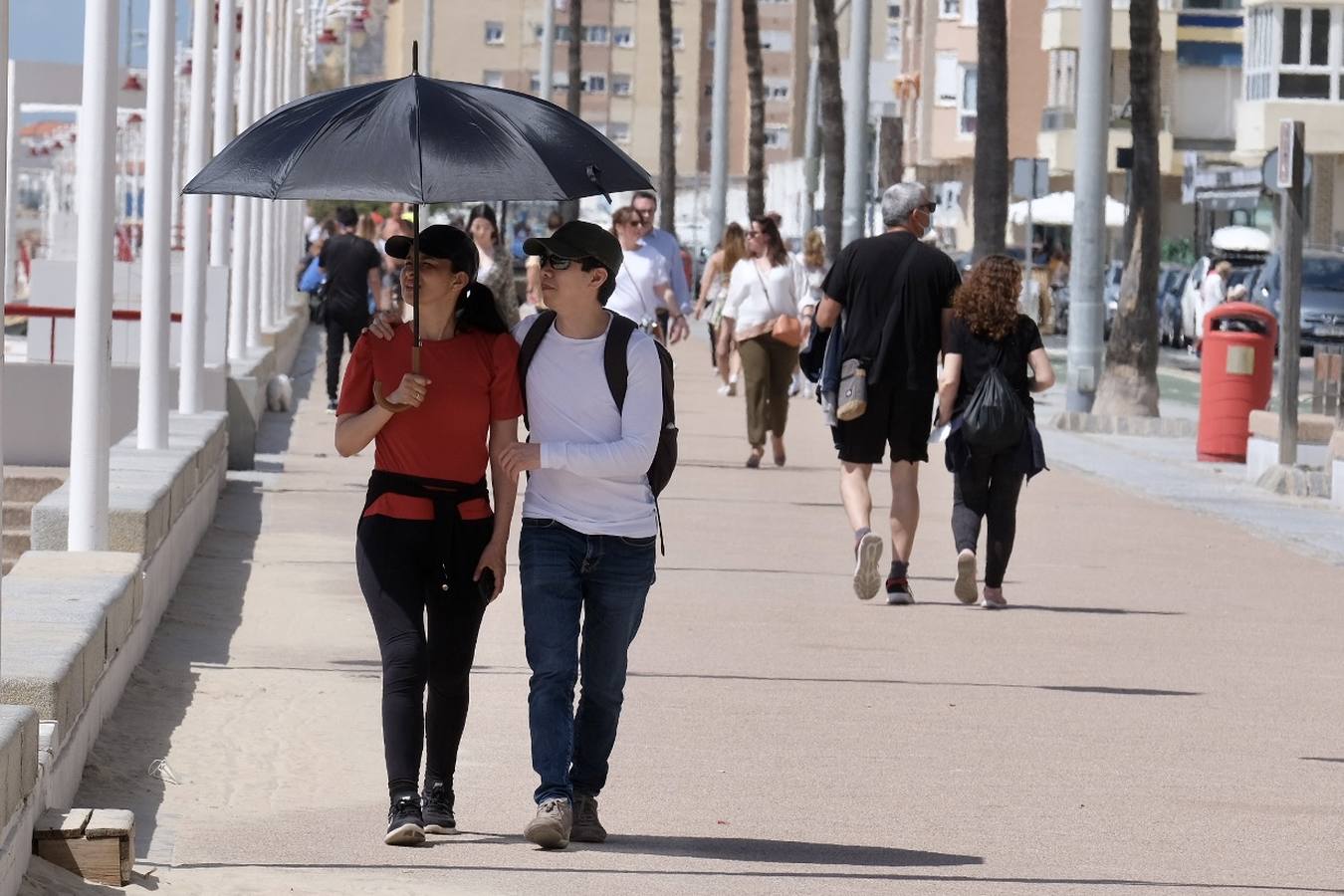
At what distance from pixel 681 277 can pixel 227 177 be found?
1120 cm

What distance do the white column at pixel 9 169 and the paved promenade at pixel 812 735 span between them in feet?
5.20

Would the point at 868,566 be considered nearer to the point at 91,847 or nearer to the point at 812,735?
the point at 812,735

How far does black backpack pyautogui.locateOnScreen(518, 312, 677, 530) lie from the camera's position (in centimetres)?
700

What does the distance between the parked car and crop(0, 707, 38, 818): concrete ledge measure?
3384cm

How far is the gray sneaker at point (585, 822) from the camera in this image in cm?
719

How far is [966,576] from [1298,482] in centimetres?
743

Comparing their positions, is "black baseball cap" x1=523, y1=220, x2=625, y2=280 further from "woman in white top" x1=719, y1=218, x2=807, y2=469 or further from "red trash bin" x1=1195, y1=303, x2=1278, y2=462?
"red trash bin" x1=1195, y1=303, x2=1278, y2=462

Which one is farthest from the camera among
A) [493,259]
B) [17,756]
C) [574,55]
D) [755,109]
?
[574,55]

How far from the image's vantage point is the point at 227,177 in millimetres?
6902

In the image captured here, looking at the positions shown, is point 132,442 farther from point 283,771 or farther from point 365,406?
point 365,406

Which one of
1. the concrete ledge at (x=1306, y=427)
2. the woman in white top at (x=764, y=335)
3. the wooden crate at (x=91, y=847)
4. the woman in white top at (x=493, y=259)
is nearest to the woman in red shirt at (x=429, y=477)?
the wooden crate at (x=91, y=847)

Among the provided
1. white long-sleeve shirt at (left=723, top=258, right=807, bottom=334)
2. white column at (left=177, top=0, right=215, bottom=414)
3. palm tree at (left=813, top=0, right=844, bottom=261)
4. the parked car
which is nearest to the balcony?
the parked car

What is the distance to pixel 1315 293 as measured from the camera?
42719 mm

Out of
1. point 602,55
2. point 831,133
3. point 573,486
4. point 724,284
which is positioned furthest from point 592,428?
point 602,55
